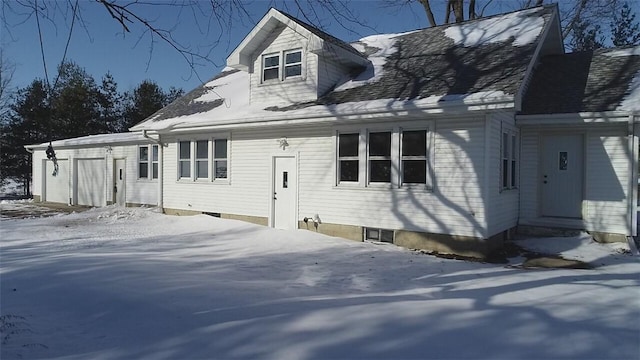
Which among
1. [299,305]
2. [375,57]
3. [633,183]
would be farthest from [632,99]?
[299,305]

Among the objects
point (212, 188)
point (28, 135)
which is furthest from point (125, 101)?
point (212, 188)

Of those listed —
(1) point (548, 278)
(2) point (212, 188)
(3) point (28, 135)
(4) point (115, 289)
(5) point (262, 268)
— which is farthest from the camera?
(3) point (28, 135)

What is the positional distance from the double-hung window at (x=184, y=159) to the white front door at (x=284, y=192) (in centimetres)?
385

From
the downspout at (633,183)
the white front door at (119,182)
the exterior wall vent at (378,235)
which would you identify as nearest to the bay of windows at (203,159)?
the white front door at (119,182)

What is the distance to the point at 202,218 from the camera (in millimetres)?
12992

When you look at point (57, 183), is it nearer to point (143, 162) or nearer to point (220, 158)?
point (143, 162)

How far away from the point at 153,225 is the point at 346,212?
5.87m

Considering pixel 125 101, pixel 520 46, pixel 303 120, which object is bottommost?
pixel 303 120

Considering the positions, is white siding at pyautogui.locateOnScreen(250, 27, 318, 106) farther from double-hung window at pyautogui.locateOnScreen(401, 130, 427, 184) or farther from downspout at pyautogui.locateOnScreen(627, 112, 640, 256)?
downspout at pyautogui.locateOnScreen(627, 112, 640, 256)

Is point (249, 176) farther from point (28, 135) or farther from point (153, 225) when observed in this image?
point (28, 135)

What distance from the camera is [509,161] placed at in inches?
428

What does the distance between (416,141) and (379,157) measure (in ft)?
3.26

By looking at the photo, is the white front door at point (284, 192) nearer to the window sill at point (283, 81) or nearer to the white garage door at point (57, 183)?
the window sill at point (283, 81)

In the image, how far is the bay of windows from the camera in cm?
1376
